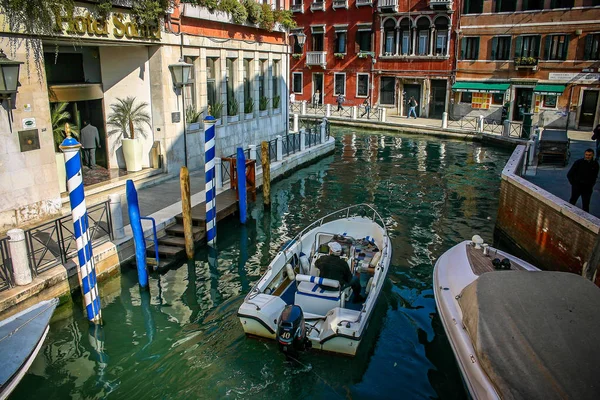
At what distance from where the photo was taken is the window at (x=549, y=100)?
25641 millimetres

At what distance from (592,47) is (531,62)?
2687 millimetres

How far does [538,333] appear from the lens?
A: 16.6 feet

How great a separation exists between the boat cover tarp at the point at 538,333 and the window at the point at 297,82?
30392 millimetres

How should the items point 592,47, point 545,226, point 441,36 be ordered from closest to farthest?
point 545,226 < point 592,47 < point 441,36

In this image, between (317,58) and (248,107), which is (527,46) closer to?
(317,58)

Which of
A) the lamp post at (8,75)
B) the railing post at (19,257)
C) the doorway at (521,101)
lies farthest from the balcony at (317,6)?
the railing post at (19,257)

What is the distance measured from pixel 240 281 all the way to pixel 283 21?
1237cm

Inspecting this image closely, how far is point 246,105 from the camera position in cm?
1777

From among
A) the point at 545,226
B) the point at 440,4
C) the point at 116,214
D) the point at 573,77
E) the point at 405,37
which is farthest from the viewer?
the point at 405,37

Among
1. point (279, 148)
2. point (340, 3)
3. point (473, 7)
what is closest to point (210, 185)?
point (279, 148)

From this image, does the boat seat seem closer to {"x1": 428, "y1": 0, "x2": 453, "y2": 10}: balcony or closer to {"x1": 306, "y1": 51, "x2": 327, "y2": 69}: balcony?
{"x1": 428, "y1": 0, "x2": 453, "y2": 10}: balcony

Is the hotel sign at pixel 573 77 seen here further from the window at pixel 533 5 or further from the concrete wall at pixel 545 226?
the concrete wall at pixel 545 226

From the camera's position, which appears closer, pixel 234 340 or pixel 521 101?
pixel 234 340

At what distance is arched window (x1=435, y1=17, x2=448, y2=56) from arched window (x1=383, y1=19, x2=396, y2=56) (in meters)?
2.65
